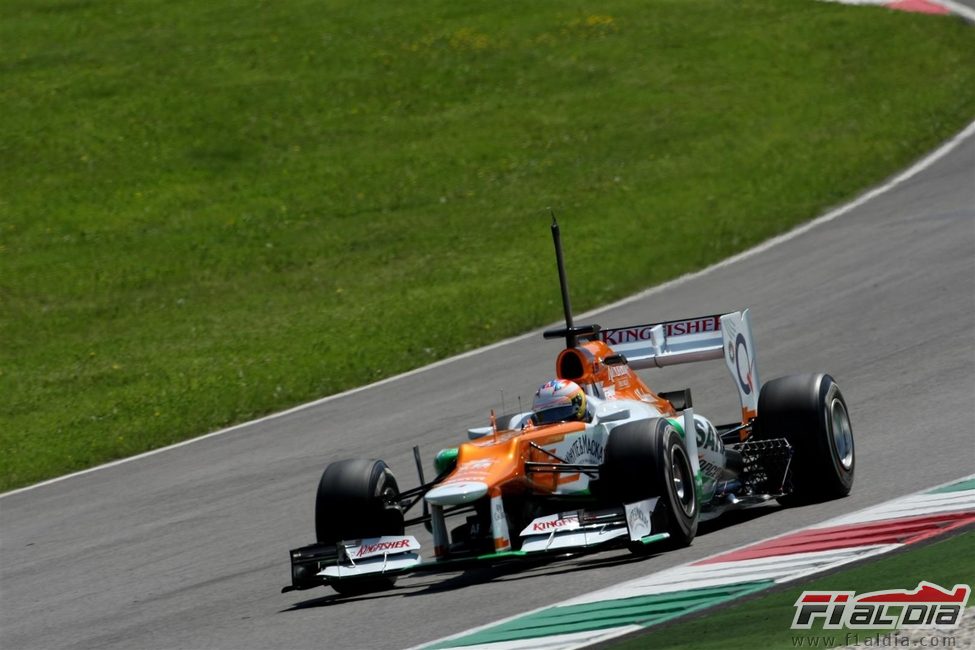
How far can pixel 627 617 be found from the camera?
24.1ft

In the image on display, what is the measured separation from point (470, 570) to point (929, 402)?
5.08 metres

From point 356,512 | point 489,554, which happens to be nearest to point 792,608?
point 489,554

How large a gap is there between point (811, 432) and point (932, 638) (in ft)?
15.5

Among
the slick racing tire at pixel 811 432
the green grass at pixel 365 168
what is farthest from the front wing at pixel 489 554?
the green grass at pixel 365 168

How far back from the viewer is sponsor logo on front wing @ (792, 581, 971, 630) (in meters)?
6.07

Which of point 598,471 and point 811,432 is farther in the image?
point 811,432

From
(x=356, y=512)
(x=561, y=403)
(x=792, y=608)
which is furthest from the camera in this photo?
(x=561, y=403)

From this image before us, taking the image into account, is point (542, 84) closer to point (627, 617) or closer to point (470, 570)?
point (470, 570)

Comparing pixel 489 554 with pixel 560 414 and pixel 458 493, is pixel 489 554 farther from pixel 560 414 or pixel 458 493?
pixel 560 414

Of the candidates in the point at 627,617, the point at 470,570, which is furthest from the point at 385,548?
the point at 627,617

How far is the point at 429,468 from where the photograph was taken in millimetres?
13219


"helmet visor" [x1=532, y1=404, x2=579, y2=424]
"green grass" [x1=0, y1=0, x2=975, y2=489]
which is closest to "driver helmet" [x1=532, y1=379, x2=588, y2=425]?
"helmet visor" [x1=532, y1=404, x2=579, y2=424]

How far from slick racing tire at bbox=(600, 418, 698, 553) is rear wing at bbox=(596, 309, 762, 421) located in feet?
6.65

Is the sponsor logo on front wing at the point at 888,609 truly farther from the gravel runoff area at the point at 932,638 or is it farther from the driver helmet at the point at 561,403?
the driver helmet at the point at 561,403
